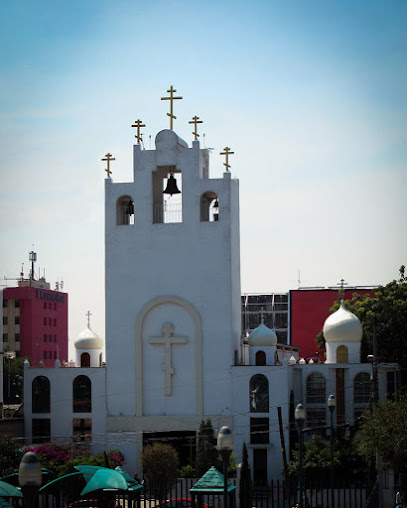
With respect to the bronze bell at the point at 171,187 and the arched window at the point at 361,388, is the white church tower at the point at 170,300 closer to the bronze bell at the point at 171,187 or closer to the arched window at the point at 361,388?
the bronze bell at the point at 171,187

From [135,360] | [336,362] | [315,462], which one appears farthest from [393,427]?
[135,360]

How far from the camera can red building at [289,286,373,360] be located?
7456 centimetres

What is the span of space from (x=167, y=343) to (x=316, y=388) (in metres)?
7.60

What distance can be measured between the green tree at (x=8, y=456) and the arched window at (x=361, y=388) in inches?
634

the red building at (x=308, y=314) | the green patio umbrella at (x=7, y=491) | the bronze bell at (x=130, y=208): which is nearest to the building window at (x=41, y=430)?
the bronze bell at (x=130, y=208)

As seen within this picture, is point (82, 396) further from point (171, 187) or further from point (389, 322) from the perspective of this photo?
point (389, 322)

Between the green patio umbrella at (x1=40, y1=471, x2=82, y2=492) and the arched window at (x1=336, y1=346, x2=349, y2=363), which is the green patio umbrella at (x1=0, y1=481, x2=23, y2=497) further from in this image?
the arched window at (x1=336, y1=346, x2=349, y2=363)

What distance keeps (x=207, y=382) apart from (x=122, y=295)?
19.5ft

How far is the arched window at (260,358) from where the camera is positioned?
4988 cm

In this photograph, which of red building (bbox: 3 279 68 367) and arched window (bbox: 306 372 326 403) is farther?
red building (bbox: 3 279 68 367)

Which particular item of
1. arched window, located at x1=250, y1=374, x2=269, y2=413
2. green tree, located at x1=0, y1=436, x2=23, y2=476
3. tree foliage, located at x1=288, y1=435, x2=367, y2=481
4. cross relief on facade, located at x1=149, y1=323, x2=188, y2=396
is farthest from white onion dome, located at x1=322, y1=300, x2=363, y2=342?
green tree, located at x1=0, y1=436, x2=23, y2=476

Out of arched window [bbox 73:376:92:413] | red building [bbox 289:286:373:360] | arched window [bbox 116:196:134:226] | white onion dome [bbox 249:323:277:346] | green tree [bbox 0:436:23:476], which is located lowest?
green tree [bbox 0:436:23:476]

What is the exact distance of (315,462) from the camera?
45.5m

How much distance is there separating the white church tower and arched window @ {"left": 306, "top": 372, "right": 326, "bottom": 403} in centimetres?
394
